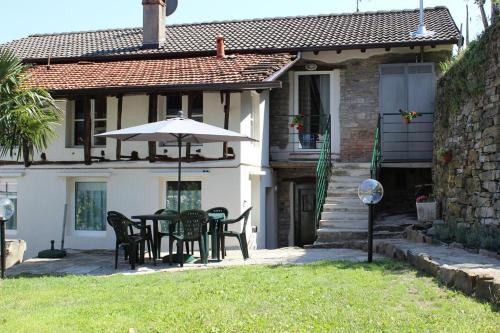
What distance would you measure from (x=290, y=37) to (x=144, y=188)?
21.4ft

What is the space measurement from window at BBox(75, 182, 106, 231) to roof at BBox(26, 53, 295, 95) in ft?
7.72

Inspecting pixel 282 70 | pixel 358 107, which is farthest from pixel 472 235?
pixel 358 107

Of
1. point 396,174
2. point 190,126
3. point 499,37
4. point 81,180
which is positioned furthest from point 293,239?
point 499,37

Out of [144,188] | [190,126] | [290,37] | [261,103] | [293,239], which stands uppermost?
[290,37]

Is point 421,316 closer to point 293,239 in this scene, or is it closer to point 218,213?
point 218,213

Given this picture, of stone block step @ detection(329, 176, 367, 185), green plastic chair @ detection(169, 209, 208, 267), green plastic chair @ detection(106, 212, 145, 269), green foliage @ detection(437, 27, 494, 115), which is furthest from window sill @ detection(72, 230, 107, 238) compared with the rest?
green foliage @ detection(437, 27, 494, 115)

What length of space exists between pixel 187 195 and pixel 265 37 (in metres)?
6.13

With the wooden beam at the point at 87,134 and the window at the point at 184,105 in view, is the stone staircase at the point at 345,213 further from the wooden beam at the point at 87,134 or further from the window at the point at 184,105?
the wooden beam at the point at 87,134

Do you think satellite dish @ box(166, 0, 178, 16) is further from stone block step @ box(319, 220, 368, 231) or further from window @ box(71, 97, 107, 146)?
stone block step @ box(319, 220, 368, 231)

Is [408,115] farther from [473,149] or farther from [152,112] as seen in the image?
[152,112]

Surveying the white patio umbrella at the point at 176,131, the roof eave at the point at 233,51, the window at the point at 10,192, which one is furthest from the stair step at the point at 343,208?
the window at the point at 10,192

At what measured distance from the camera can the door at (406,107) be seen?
16203 mm

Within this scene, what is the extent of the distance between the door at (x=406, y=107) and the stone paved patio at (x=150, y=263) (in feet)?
17.9

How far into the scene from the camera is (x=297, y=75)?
16906mm
